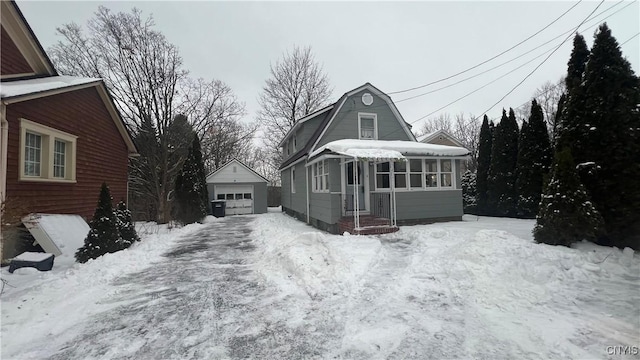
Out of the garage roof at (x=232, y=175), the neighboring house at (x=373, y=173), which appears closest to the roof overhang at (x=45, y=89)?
the neighboring house at (x=373, y=173)

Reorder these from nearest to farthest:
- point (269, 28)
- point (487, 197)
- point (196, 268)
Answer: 1. point (196, 268)
2. point (269, 28)
3. point (487, 197)

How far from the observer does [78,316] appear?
3990 millimetres

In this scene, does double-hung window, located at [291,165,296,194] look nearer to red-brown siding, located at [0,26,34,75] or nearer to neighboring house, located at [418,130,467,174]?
neighboring house, located at [418,130,467,174]

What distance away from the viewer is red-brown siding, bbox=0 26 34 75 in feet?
27.0

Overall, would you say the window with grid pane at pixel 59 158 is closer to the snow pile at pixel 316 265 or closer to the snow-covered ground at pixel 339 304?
the snow-covered ground at pixel 339 304

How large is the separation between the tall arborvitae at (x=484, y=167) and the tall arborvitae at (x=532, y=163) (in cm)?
214

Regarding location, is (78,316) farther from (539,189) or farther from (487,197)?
(487,197)

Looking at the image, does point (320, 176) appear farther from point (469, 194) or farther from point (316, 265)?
point (469, 194)

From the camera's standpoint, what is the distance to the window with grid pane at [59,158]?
923 centimetres

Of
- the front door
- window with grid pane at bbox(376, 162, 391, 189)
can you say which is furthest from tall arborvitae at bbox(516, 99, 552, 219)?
the front door

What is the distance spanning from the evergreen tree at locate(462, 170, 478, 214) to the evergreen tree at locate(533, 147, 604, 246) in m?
10.3

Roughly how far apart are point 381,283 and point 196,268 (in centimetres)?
413

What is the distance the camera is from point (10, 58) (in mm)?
8539

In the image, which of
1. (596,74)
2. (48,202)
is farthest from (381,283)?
(48,202)
